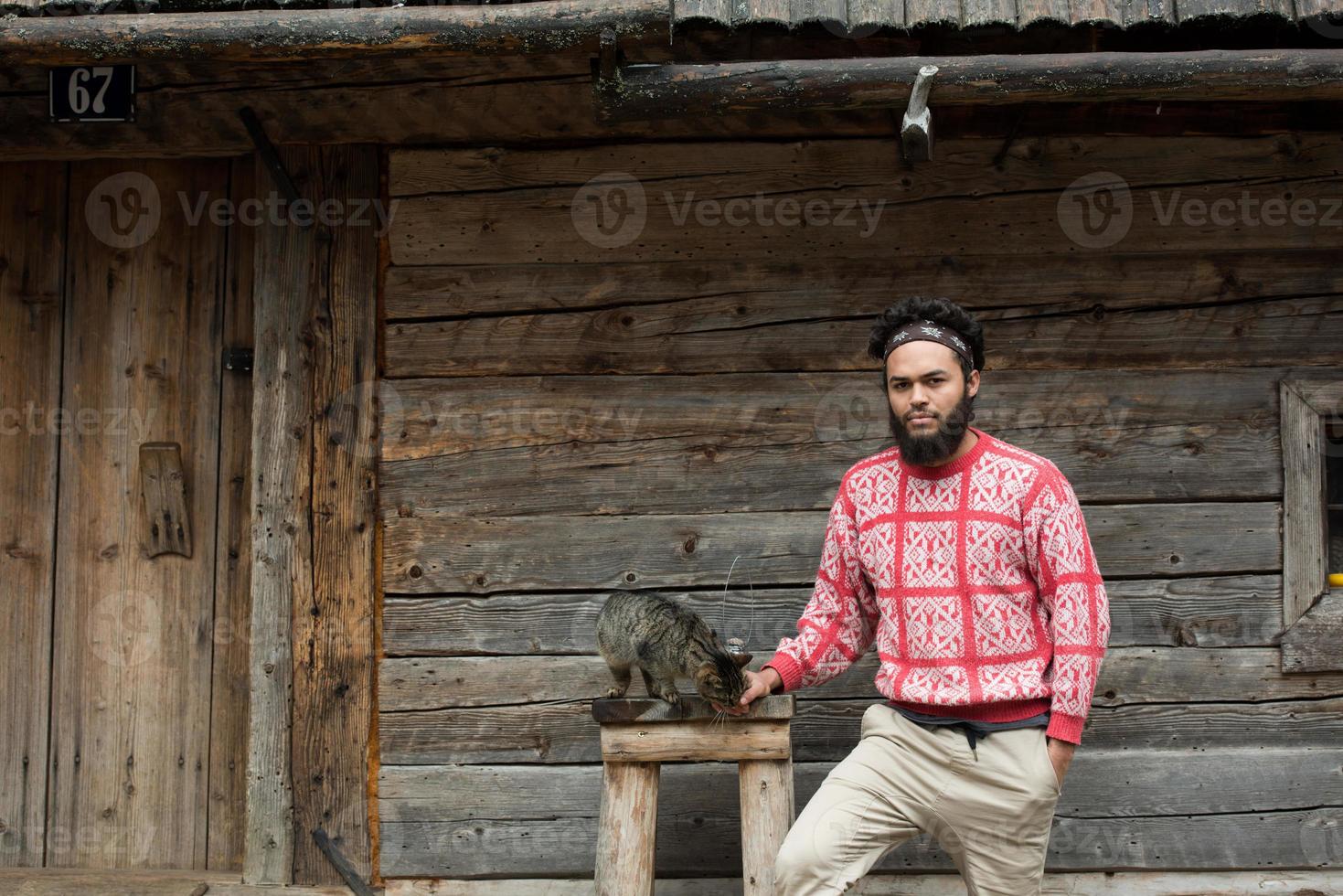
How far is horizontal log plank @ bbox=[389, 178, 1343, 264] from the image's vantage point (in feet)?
13.4

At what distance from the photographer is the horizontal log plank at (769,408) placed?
13.3ft

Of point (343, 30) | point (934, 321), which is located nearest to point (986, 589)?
point (934, 321)

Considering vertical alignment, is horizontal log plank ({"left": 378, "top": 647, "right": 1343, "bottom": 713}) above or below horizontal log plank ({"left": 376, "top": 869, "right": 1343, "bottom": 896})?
above

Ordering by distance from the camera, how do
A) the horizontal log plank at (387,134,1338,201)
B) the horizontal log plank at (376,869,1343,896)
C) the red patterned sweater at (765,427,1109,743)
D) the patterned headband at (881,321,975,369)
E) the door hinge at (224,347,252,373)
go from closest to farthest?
the red patterned sweater at (765,427,1109,743)
the patterned headband at (881,321,975,369)
the horizontal log plank at (376,869,1343,896)
the horizontal log plank at (387,134,1338,201)
the door hinge at (224,347,252,373)

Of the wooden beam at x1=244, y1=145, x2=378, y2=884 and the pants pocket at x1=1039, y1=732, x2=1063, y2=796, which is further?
the wooden beam at x1=244, y1=145, x2=378, y2=884

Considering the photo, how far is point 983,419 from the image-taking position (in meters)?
4.05

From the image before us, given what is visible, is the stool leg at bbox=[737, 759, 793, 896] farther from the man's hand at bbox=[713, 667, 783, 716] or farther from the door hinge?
the door hinge

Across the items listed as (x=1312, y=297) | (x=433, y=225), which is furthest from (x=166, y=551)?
(x=1312, y=297)

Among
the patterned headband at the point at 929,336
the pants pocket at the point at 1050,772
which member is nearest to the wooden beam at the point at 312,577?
the patterned headband at the point at 929,336

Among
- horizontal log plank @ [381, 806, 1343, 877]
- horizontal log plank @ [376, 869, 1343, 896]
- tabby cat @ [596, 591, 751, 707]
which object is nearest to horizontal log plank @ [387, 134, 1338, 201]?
tabby cat @ [596, 591, 751, 707]

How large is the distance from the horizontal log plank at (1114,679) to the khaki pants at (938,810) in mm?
967

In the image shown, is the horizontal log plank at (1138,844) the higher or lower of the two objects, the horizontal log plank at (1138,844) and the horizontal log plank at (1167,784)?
the lower

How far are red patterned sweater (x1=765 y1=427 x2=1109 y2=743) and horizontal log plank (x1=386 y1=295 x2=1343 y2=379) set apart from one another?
1063 mm

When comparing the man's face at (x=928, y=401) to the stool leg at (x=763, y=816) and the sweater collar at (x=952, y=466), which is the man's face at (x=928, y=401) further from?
the stool leg at (x=763, y=816)
